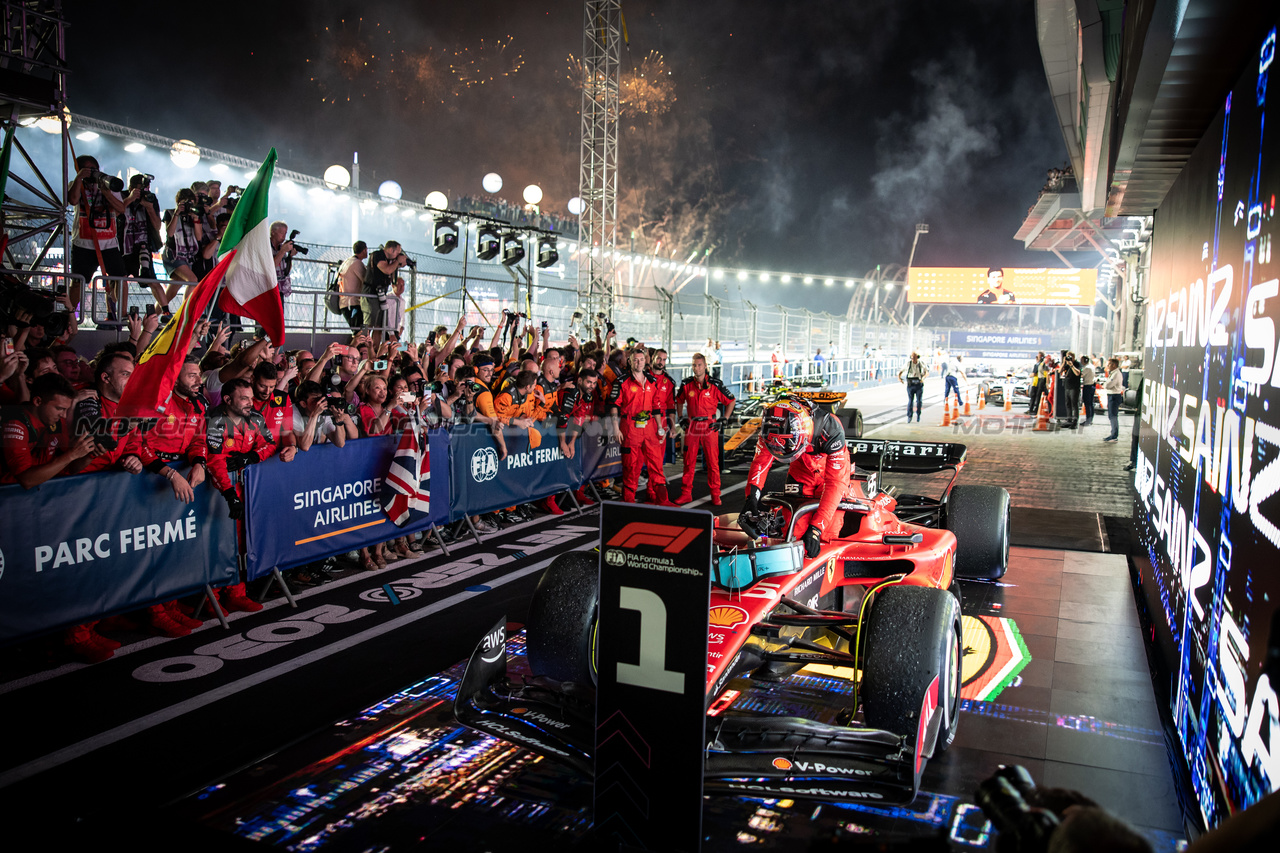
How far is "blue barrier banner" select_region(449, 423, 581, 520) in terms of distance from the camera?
834 cm

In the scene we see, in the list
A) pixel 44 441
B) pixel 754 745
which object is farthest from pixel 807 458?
pixel 44 441

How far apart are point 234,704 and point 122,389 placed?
2567mm

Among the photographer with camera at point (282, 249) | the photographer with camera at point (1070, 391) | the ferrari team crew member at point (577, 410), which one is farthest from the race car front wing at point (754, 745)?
the photographer with camera at point (1070, 391)

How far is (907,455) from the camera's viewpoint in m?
7.62

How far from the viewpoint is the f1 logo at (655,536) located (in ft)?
9.61

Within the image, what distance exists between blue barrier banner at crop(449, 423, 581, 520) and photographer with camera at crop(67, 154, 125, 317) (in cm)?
420

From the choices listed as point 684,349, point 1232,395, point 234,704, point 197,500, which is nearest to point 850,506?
point 1232,395

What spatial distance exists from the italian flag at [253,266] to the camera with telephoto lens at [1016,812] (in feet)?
17.2

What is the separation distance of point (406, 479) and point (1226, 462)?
598 centimetres

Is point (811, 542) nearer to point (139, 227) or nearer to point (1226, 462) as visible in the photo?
point (1226, 462)

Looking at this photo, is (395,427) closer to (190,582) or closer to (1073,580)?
(190,582)

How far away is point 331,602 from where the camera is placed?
6.41 meters

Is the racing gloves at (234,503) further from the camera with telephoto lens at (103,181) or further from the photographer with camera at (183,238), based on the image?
the camera with telephoto lens at (103,181)

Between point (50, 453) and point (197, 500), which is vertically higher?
point (50, 453)
